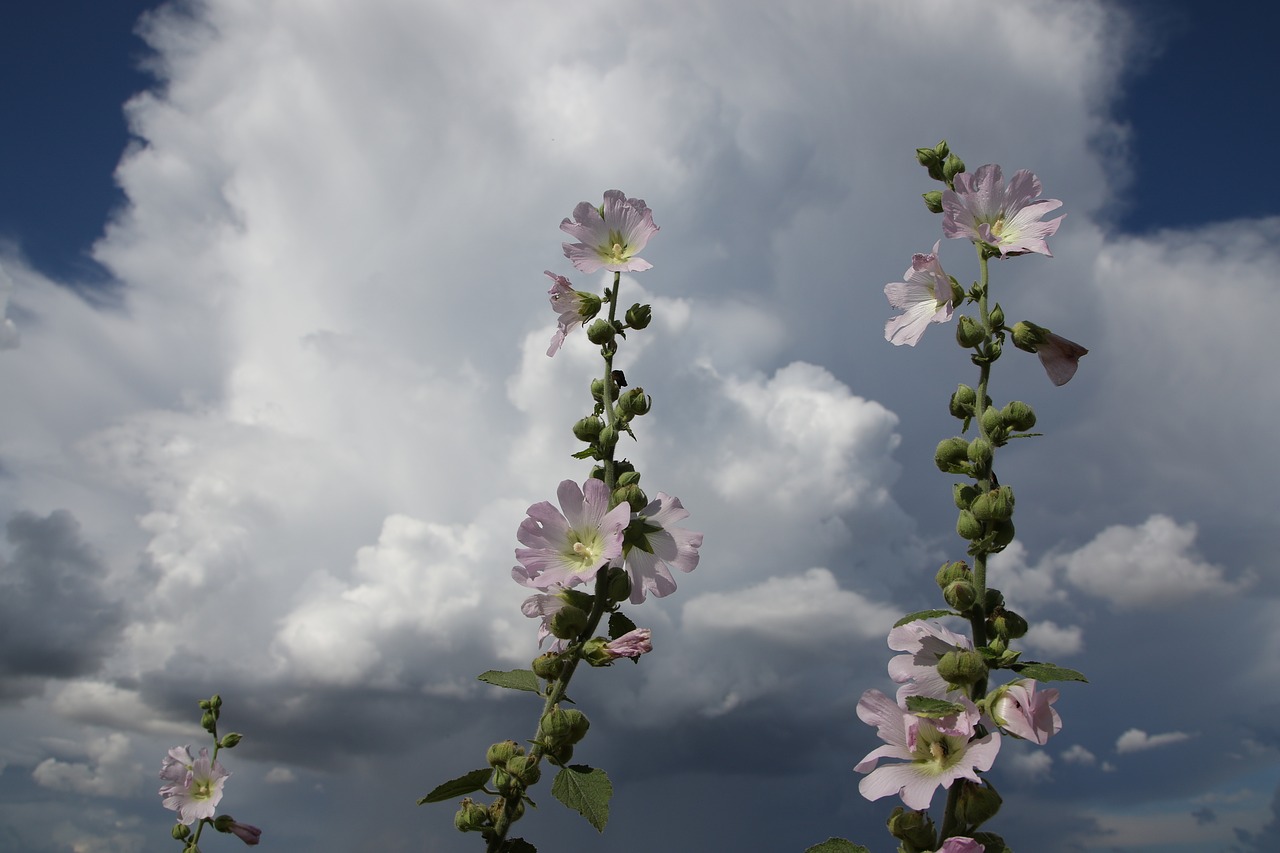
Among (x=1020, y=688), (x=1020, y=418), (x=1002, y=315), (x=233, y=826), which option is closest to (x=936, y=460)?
(x=1020, y=418)

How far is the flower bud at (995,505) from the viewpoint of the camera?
110 inches

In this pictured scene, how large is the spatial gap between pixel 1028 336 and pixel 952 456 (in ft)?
1.96

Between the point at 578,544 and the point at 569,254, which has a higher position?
the point at 569,254

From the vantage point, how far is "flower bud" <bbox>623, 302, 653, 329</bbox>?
3.70 metres

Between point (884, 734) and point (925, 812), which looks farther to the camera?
point (884, 734)

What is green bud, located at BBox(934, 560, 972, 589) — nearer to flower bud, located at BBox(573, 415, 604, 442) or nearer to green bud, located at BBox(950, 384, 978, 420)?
green bud, located at BBox(950, 384, 978, 420)

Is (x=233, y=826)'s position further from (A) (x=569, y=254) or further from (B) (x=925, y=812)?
(B) (x=925, y=812)

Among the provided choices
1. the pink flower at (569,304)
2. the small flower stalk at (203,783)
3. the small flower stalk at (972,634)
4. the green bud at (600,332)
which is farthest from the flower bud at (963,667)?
the small flower stalk at (203,783)

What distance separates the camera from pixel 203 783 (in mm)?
6113

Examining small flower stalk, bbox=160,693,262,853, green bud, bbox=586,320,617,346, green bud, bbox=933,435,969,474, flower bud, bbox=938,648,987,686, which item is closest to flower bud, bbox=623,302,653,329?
green bud, bbox=586,320,617,346

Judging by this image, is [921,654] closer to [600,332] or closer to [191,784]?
[600,332]

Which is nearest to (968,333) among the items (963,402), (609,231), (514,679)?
(963,402)

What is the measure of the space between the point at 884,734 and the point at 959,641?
39 cm

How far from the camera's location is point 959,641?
9.45 feet
